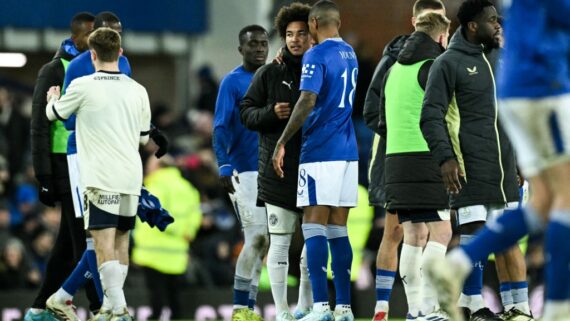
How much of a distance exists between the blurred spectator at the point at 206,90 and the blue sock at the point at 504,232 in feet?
47.9

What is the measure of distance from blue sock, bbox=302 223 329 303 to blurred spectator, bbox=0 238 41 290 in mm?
6989

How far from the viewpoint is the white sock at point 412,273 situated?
10.7 m

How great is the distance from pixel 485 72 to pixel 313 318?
214cm

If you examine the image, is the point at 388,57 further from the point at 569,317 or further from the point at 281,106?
the point at 569,317

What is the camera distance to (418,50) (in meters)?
10.6

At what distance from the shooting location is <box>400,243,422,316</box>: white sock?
10672mm

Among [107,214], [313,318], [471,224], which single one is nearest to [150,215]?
[107,214]

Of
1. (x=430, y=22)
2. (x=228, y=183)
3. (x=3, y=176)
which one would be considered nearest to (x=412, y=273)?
(x=430, y=22)

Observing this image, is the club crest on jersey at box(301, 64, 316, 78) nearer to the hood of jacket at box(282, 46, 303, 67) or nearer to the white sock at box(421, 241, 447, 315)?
the hood of jacket at box(282, 46, 303, 67)

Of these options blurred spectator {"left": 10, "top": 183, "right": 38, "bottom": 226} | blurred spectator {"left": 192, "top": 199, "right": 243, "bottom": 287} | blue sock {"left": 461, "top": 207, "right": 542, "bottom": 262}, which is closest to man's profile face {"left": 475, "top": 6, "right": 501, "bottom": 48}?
blue sock {"left": 461, "top": 207, "right": 542, "bottom": 262}

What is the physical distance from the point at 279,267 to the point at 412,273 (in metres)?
1.04

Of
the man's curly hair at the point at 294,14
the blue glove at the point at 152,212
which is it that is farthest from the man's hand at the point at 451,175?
the blue glove at the point at 152,212

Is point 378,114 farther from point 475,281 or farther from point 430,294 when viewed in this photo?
point 430,294

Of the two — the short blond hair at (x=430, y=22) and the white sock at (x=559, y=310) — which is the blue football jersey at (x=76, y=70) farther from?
the white sock at (x=559, y=310)
